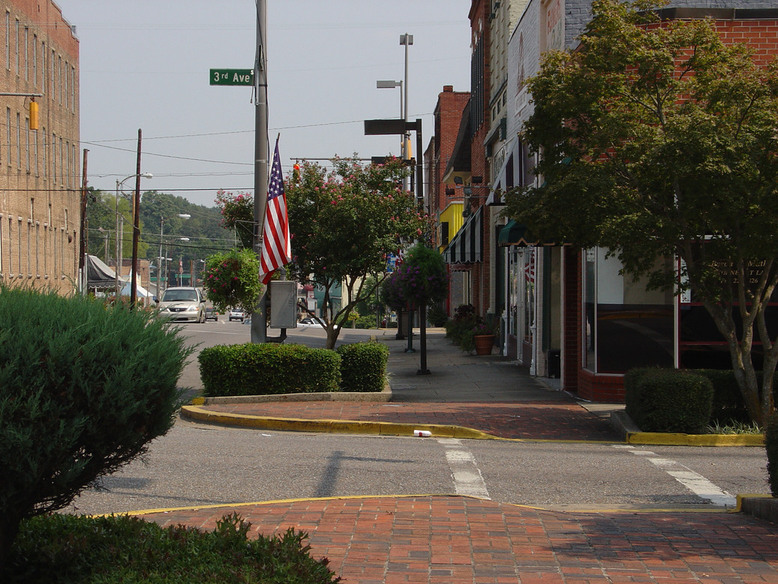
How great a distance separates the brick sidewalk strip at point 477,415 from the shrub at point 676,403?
60 cm

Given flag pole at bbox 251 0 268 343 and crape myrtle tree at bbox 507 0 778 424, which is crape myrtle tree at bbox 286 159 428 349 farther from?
crape myrtle tree at bbox 507 0 778 424

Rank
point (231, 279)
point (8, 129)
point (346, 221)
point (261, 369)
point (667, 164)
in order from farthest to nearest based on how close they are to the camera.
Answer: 1. point (8, 129)
2. point (346, 221)
3. point (231, 279)
4. point (261, 369)
5. point (667, 164)

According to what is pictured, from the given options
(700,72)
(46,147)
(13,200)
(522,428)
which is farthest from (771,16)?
(46,147)

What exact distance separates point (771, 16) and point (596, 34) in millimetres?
4292

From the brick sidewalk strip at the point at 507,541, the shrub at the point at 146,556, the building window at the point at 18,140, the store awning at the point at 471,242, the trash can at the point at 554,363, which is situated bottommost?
the brick sidewalk strip at the point at 507,541

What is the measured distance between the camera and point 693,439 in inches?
479

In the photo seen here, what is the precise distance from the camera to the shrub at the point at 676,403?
40.2ft

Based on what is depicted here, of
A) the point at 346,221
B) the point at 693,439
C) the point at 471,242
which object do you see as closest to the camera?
the point at 693,439

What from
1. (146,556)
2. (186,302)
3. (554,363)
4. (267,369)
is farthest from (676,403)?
(186,302)

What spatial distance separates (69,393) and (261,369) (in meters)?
11.4

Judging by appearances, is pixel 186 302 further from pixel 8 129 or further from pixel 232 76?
pixel 232 76

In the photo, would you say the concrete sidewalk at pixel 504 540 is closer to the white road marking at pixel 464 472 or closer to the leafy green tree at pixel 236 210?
the white road marking at pixel 464 472

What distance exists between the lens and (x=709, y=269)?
487 inches

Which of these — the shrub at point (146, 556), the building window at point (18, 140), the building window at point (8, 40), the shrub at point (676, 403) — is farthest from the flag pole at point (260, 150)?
the building window at point (18, 140)
